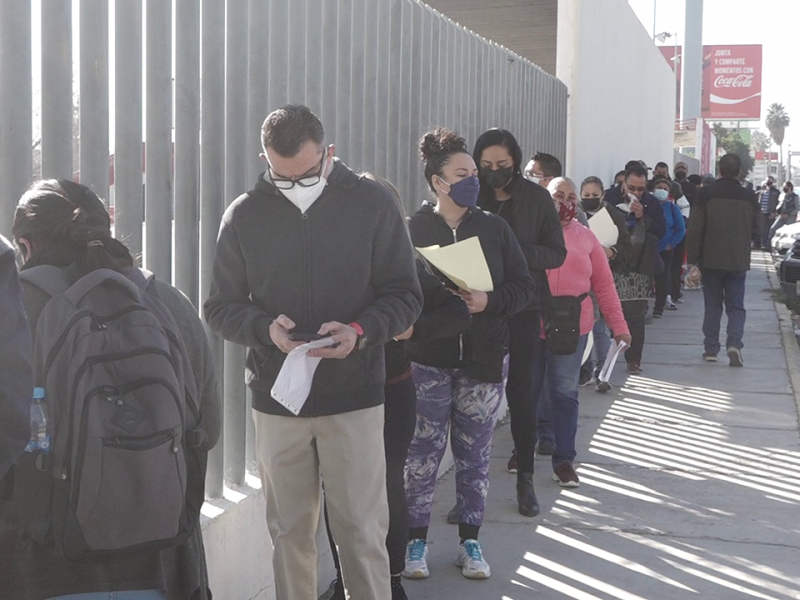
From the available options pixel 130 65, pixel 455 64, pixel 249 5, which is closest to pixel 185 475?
pixel 130 65

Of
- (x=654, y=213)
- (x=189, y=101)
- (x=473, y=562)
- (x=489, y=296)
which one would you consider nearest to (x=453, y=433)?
(x=473, y=562)

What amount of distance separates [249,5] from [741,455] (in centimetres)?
479

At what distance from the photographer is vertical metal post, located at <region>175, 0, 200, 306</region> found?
4.14 meters

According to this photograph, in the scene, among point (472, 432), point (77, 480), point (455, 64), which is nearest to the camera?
point (77, 480)

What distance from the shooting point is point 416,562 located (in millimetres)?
5133

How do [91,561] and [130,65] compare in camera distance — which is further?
[130,65]

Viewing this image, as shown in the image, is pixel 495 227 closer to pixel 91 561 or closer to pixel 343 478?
pixel 343 478

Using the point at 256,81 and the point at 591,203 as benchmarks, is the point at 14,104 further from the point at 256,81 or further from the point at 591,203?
the point at 591,203

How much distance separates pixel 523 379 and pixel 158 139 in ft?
8.49

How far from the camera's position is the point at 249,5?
4582 mm

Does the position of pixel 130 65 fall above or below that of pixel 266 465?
above

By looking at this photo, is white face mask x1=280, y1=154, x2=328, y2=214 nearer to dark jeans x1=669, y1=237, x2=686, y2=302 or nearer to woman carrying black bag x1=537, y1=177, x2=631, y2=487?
woman carrying black bag x1=537, y1=177, x2=631, y2=487

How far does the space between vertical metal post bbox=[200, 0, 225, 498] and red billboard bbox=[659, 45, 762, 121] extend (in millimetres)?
82836

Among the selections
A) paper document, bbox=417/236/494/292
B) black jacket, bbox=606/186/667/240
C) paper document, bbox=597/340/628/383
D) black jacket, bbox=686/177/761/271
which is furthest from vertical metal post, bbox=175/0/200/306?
black jacket, bbox=606/186/667/240
